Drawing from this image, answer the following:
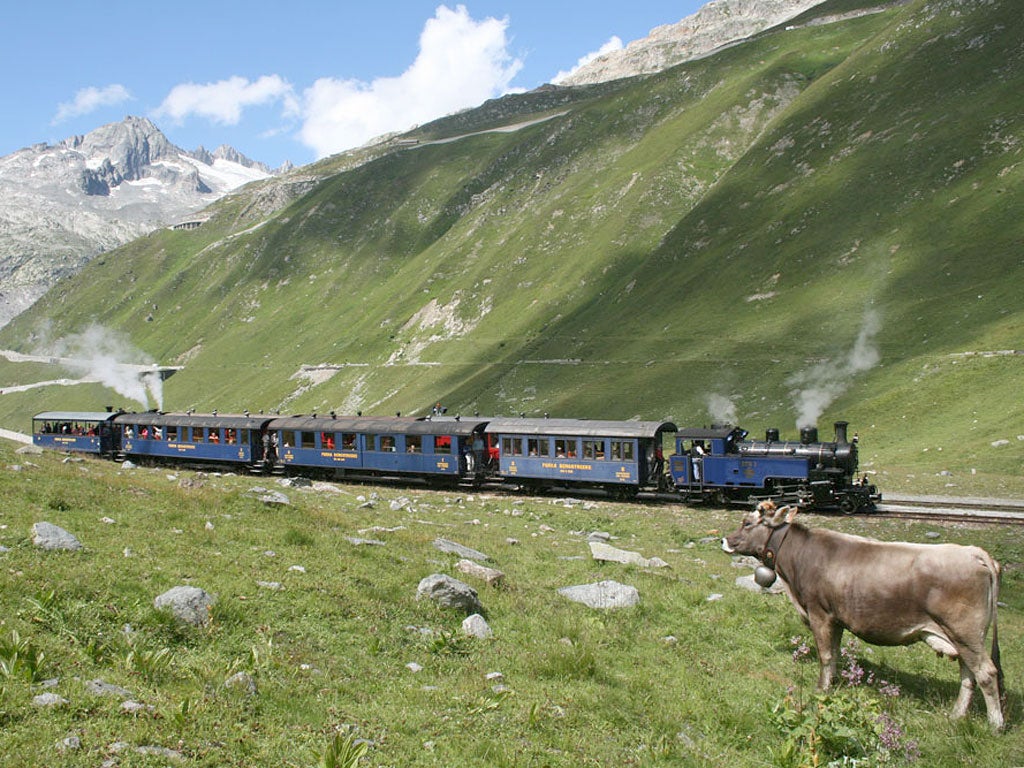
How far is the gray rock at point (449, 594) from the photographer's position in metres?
12.8

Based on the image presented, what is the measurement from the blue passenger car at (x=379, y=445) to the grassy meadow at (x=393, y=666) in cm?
2303

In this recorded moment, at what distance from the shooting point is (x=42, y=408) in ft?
491

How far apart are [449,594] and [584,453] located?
25.2 m

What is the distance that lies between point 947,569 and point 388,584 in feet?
30.2

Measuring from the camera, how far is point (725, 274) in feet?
269

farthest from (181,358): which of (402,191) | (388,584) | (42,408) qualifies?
(388,584)

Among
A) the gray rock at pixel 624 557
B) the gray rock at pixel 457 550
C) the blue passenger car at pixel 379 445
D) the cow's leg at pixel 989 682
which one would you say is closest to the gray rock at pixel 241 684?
the gray rock at pixel 457 550

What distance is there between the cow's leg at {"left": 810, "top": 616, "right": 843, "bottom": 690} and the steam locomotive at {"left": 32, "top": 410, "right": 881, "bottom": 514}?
71.3 feet

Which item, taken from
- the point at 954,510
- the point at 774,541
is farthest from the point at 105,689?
the point at 954,510

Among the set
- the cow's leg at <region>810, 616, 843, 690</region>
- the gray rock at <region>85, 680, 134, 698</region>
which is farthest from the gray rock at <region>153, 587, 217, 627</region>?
the cow's leg at <region>810, 616, 843, 690</region>

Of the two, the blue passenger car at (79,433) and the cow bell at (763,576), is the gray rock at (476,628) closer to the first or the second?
the cow bell at (763,576)

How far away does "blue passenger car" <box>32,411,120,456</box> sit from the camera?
180 ft

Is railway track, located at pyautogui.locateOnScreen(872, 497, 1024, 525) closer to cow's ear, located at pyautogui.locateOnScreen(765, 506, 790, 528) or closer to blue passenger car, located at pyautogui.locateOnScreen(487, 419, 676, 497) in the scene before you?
blue passenger car, located at pyautogui.locateOnScreen(487, 419, 676, 497)

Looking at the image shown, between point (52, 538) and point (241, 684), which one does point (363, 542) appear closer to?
point (52, 538)
